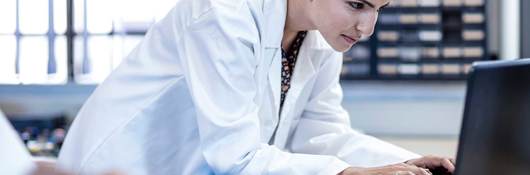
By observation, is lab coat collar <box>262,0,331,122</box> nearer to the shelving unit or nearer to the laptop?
the laptop

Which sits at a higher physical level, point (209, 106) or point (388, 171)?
point (209, 106)

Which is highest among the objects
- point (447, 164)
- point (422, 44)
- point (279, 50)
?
point (279, 50)

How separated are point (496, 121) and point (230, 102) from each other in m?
0.52

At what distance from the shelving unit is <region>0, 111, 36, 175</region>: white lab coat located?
8.52 ft

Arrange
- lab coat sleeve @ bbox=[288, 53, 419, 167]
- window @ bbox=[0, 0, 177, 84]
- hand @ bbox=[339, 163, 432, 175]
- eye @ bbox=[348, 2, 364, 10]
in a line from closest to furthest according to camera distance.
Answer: hand @ bbox=[339, 163, 432, 175] < eye @ bbox=[348, 2, 364, 10] < lab coat sleeve @ bbox=[288, 53, 419, 167] < window @ bbox=[0, 0, 177, 84]

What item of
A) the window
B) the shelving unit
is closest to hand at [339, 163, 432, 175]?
the shelving unit

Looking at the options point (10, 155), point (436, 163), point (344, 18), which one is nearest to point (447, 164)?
point (436, 163)

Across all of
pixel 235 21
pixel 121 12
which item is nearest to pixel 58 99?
pixel 121 12

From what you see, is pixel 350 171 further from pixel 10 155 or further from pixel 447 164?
pixel 10 155

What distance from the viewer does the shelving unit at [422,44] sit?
3.40 m

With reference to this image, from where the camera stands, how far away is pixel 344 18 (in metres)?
1.48

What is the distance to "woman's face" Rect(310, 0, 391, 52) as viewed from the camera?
1470 millimetres

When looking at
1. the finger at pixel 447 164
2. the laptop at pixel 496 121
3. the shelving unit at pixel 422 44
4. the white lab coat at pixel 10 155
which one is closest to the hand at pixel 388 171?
the finger at pixel 447 164

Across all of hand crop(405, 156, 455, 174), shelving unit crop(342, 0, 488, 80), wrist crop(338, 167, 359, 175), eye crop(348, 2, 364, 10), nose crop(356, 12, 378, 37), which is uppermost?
eye crop(348, 2, 364, 10)
